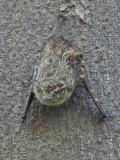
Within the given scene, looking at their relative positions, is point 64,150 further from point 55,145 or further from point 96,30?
point 96,30

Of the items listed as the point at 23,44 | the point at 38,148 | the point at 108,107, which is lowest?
the point at 38,148

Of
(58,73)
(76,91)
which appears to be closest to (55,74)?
(58,73)

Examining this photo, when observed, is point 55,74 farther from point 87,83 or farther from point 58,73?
point 87,83

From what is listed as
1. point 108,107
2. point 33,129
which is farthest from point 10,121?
point 108,107
